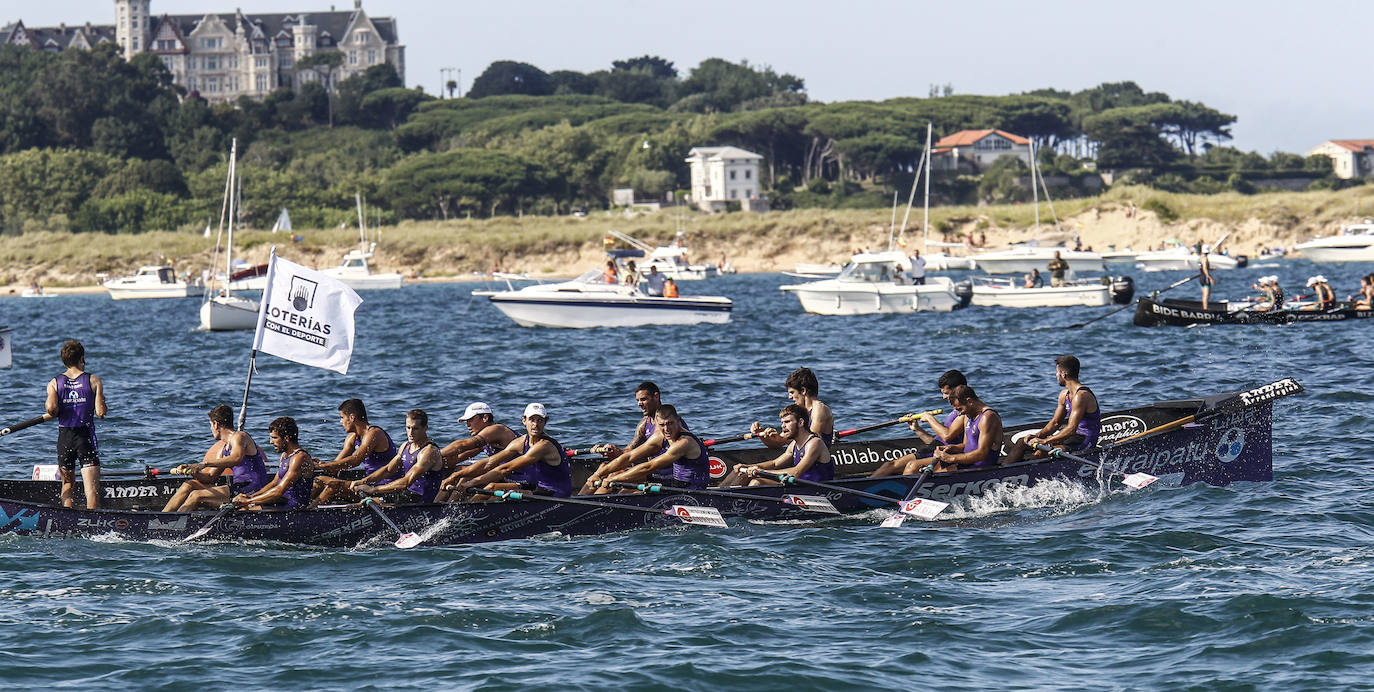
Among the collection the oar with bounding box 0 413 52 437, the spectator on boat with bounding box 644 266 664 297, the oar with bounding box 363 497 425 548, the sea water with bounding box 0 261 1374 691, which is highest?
the spectator on boat with bounding box 644 266 664 297

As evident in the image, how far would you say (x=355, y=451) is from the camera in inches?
594

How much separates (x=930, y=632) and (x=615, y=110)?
15926 cm

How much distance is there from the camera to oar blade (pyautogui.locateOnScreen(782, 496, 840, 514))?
1474cm

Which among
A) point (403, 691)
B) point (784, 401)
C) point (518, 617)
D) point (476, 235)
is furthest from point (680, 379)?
point (476, 235)

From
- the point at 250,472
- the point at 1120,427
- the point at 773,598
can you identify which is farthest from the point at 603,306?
the point at 773,598

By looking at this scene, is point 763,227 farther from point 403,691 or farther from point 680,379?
point 403,691

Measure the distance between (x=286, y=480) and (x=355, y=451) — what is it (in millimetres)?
982

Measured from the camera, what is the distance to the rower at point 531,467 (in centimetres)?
1463

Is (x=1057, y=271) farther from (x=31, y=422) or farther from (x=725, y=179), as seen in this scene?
(x=725, y=179)

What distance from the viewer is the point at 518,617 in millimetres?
11805

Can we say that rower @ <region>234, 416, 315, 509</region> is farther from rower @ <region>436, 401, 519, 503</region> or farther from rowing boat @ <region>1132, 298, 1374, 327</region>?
rowing boat @ <region>1132, 298, 1374, 327</region>

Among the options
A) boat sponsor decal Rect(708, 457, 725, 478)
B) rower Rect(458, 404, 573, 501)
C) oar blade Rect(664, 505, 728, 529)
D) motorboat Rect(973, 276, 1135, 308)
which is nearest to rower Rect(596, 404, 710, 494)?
oar blade Rect(664, 505, 728, 529)

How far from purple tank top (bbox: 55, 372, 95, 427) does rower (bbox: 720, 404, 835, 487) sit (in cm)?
671

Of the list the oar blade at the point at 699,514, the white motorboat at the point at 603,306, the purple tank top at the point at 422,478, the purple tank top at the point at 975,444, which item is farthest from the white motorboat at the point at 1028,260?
the purple tank top at the point at 422,478
